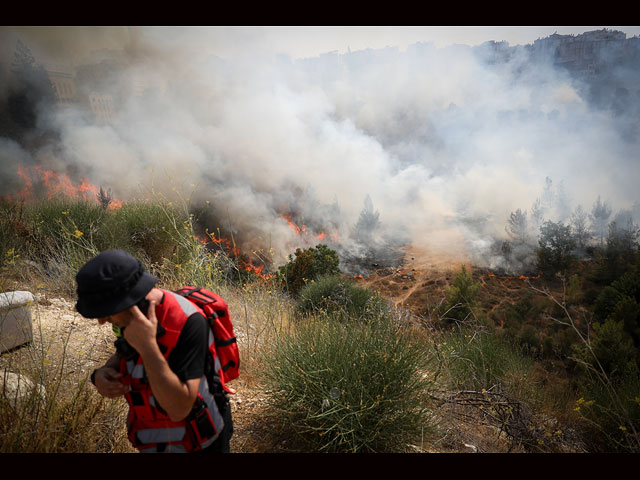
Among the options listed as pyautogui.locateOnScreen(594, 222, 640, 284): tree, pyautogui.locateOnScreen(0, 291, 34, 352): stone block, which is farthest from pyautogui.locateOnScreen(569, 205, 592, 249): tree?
pyautogui.locateOnScreen(0, 291, 34, 352): stone block

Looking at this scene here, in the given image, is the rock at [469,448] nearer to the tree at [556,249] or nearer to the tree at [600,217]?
the tree at [556,249]

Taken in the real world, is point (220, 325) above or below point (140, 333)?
below

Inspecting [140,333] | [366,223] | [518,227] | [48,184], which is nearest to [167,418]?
[140,333]

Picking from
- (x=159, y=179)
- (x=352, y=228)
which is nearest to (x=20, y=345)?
(x=159, y=179)

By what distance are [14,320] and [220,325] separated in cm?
294

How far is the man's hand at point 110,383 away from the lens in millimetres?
1160

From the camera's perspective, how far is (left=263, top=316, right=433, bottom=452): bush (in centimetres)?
215

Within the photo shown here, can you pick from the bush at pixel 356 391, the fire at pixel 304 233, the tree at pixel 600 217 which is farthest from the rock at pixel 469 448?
the tree at pixel 600 217

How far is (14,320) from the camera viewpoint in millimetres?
2982

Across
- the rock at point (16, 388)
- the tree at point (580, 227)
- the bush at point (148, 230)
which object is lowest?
the tree at point (580, 227)

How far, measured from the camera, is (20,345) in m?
2.96

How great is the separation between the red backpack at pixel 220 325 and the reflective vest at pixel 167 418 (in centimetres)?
3

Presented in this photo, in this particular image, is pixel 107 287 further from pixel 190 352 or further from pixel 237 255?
pixel 237 255

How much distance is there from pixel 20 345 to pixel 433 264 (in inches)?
859
